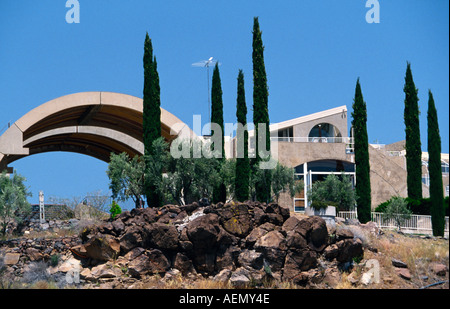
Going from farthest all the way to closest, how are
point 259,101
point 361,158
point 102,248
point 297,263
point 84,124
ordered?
point 84,124
point 361,158
point 259,101
point 102,248
point 297,263

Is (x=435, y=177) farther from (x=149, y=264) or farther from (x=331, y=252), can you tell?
(x=149, y=264)

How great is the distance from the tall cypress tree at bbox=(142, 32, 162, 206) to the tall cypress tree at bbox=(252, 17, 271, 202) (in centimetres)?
507

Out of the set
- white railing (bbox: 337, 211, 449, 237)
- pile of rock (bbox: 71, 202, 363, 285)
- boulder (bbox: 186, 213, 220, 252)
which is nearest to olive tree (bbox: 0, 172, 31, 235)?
pile of rock (bbox: 71, 202, 363, 285)

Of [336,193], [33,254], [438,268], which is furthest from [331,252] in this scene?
[336,193]

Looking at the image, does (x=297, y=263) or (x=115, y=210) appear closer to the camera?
(x=297, y=263)

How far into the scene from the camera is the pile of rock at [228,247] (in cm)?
1711

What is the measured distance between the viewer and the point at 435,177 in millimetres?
Answer: 22609

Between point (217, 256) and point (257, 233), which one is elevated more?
point (257, 233)

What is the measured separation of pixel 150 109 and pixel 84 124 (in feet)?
21.8

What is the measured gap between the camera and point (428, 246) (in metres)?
18.1

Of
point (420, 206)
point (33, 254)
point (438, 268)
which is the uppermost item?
point (420, 206)

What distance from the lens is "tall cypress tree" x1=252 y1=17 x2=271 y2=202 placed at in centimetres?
2731

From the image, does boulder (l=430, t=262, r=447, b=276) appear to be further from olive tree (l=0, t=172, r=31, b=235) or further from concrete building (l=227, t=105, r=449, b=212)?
olive tree (l=0, t=172, r=31, b=235)
